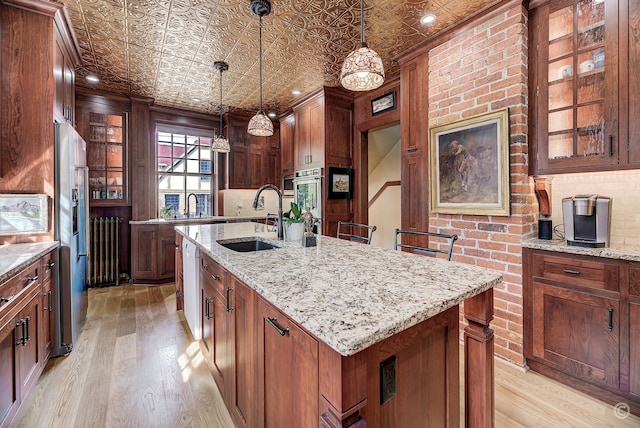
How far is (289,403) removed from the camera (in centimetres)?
93

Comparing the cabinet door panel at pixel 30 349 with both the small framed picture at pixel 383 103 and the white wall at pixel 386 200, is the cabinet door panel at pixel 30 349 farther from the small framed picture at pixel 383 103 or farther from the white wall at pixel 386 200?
the white wall at pixel 386 200

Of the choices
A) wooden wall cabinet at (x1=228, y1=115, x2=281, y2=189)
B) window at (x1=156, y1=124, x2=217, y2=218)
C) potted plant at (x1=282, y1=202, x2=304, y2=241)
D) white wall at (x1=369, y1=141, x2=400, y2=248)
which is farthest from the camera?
wooden wall cabinet at (x1=228, y1=115, x2=281, y2=189)

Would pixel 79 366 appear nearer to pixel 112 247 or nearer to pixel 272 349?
pixel 272 349

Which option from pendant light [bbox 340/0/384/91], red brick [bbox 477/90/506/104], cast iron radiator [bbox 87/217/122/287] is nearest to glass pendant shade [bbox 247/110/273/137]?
pendant light [bbox 340/0/384/91]

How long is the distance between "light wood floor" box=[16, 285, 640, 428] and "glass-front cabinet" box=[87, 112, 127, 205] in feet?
7.28

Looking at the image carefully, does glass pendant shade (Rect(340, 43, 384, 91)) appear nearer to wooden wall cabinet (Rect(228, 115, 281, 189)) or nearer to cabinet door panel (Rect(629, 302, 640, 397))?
cabinet door panel (Rect(629, 302, 640, 397))

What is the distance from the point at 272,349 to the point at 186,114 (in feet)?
15.8

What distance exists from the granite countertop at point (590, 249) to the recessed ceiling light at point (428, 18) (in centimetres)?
188

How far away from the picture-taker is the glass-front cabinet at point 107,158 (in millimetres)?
4051

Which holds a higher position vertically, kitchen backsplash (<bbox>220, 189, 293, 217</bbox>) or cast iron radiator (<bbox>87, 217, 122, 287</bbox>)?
kitchen backsplash (<bbox>220, 189, 293, 217</bbox>)

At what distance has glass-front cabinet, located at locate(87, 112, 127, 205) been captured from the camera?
13.3ft

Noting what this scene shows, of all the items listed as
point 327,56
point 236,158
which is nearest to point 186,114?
point 236,158

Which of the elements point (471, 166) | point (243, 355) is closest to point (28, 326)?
point (243, 355)

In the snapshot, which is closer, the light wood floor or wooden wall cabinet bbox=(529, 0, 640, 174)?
the light wood floor
